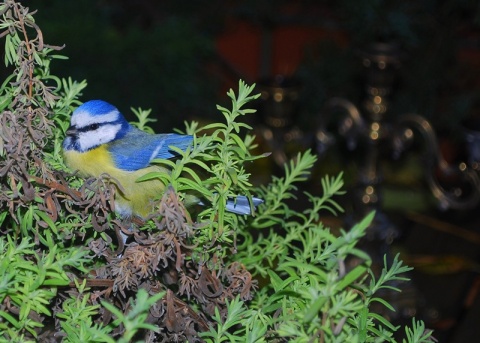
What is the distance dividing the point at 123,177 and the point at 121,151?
0.09 feet

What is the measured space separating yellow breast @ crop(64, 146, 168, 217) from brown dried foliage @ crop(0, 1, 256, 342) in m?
0.09

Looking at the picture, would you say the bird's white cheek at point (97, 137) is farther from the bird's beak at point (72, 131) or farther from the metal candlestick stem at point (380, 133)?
the metal candlestick stem at point (380, 133)

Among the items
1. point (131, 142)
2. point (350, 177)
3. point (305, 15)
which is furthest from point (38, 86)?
point (305, 15)

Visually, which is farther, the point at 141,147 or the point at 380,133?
the point at 380,133

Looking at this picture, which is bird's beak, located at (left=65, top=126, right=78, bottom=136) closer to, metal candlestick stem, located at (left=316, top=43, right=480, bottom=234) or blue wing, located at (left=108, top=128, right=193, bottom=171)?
blue wing, located at (left=108, top=128, right=193, bottom=171)

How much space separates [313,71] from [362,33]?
0.25 meters

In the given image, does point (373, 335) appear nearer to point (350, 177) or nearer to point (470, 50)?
point (350, 177)

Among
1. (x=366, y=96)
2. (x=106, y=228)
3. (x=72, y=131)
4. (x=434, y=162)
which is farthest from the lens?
(x=366, y=96)

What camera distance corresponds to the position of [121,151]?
2.46 feet

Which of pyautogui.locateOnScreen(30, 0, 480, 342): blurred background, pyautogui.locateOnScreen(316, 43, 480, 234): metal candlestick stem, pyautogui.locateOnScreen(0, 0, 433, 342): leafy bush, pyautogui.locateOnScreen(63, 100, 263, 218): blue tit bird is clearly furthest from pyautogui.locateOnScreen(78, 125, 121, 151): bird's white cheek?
pyautogui.locateOnScreen(316, 43, 480, 234): metal candlestick stem

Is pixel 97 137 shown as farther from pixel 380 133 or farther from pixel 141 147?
pixel 380 133

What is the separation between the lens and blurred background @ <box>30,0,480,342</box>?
1.40m

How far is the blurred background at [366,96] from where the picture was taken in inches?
55.2

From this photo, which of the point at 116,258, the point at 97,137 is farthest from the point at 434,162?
the point at 116,258
